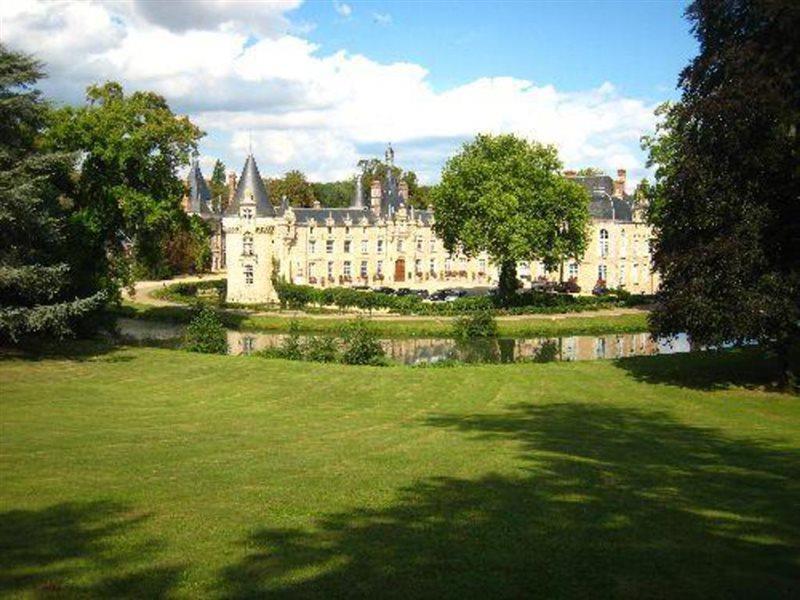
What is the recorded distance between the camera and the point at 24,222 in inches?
977

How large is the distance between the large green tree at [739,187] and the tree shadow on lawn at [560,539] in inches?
367

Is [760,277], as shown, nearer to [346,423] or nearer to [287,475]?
[346,423]

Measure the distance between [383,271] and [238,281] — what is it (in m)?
18.5

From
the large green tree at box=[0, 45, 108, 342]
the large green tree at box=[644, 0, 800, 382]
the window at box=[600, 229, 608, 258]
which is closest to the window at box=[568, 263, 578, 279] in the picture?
the window at box=[600, 229, 608, 258]

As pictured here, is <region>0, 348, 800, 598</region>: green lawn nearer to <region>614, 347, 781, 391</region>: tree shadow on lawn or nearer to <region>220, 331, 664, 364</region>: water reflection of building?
<region>614, 347, 781, 391</region>: tree shadow on lawn

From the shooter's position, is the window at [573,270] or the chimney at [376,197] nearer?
the window at [573,270]

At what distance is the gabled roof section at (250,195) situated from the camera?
62.1 metres

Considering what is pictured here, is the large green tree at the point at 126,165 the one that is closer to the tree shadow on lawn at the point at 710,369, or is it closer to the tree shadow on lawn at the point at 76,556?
the tree shadow on lawn at the point at 710,369

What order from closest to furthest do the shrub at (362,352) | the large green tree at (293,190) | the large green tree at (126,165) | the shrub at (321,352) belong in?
1. the shrub at (362,352)
2. the shrub at (321,352)
3. the large green tree at (126,165)
4. the large green tree at (293,190)

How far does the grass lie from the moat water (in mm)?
920

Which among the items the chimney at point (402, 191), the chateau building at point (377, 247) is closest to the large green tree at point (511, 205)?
the chateau building at point (377, 247)

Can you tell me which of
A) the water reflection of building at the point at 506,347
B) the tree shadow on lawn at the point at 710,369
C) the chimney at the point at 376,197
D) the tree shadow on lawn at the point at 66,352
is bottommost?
the water reflection of building at the point at 506,347

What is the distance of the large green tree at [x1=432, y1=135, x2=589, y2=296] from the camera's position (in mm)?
A: 49594

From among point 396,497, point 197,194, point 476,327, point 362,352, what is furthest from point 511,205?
point 197,194
